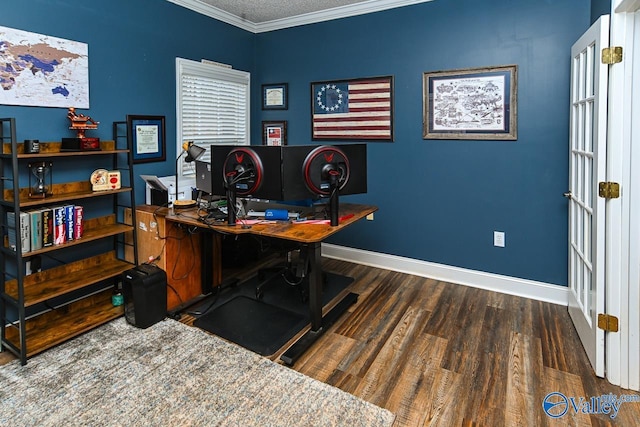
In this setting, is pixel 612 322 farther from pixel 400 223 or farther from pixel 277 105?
pixel 277 105

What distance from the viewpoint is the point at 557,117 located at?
9.90ft

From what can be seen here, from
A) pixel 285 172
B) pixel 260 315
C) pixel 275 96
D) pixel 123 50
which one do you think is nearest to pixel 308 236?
pixel 285 172

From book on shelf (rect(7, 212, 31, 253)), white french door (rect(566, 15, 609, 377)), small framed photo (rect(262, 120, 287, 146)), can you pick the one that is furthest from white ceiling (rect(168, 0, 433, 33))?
book on shelf (rect(7, 212, 31, 253))

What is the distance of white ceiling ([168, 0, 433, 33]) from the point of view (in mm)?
3689

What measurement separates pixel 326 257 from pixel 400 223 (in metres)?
0.94

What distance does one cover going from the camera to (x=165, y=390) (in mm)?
2062

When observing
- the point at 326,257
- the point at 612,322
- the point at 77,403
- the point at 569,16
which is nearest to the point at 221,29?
the point at 326,257

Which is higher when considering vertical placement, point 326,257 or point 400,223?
point 400,223

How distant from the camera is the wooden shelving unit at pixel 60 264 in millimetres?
2311

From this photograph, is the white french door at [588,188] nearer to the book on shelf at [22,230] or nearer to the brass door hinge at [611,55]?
the brass door hinge at [611,55]

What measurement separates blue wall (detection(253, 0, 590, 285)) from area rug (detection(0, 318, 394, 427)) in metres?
2.04

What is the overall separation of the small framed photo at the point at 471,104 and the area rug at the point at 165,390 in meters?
2.44

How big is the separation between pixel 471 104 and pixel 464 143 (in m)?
0.33

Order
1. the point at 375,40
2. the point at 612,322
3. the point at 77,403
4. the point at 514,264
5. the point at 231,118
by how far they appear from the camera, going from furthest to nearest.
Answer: the point at 231,118 → the point at 375,40 → the point at 514,264 → the point at 612,322 → the point at 77,403
